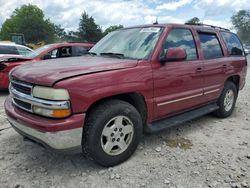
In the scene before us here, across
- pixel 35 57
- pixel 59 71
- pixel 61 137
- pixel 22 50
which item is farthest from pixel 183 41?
pixel 22 50

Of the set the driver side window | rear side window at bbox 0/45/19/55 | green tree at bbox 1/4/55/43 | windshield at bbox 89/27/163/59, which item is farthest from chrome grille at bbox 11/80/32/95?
green tree at bbox 1/4/55/43

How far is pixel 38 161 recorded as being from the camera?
320 cm

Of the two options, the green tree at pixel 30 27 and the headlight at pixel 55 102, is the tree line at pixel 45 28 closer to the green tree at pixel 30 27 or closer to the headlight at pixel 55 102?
the green tree at pixel 30 27

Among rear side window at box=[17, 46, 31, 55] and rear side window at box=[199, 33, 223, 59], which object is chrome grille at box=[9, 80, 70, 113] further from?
rear side window at box=[17, 46, 31, 55]

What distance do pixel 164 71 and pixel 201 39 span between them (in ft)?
4.47

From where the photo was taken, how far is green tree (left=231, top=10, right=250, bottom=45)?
7906 centimetres

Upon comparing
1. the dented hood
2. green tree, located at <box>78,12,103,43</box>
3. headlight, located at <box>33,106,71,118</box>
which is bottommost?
headlight, located at <box>33,106,71,118</box>

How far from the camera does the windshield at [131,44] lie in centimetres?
349

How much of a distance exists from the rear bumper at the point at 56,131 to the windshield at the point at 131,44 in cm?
133

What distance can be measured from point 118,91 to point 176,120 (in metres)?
1.33

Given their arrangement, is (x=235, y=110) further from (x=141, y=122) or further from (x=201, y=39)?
(x=141, y=122)

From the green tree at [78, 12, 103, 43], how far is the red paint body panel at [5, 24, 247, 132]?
43780mm

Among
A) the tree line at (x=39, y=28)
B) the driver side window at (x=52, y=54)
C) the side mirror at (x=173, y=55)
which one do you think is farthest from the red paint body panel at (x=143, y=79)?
the tree line at (x=39, y=28)

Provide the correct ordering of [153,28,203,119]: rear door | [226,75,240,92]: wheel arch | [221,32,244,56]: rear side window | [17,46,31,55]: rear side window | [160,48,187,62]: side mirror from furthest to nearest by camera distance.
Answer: [17,46,31,55]: rear side window < [226,75,240,92]: wheel arch < [221,32,244,56]: rear side window < [153,28,203,119]: rear door < [160,48,187,62]: side mirror
